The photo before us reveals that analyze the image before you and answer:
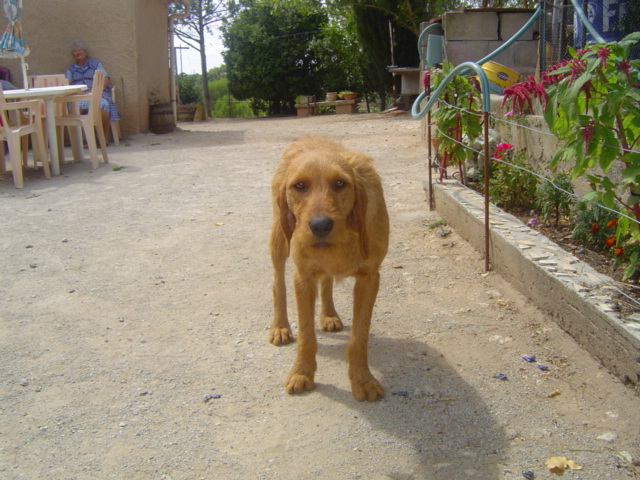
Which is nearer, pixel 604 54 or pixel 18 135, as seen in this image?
pixel 604 54

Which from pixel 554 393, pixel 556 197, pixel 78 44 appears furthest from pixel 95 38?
pixel 554 393

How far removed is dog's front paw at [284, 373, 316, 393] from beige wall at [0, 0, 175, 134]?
11.6m

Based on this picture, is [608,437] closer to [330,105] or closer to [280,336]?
[280,336]

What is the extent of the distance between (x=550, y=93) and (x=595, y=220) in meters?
1.30

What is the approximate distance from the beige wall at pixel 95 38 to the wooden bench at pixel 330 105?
25.1 ft

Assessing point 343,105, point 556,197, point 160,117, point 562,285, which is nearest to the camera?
point 562,285

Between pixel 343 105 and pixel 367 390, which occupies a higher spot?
pixel 343 105

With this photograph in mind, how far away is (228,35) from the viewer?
2277 centimetres

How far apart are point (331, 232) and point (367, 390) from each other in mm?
926

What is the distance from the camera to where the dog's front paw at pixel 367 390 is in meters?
3.28

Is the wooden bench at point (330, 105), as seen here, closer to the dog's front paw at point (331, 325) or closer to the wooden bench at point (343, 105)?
the wooden bench at point (343, 105)

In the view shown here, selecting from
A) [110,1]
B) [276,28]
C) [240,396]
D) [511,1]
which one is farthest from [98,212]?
[276,28]

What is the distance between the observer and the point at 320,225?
113 inches

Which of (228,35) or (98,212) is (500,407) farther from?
(228,35)
